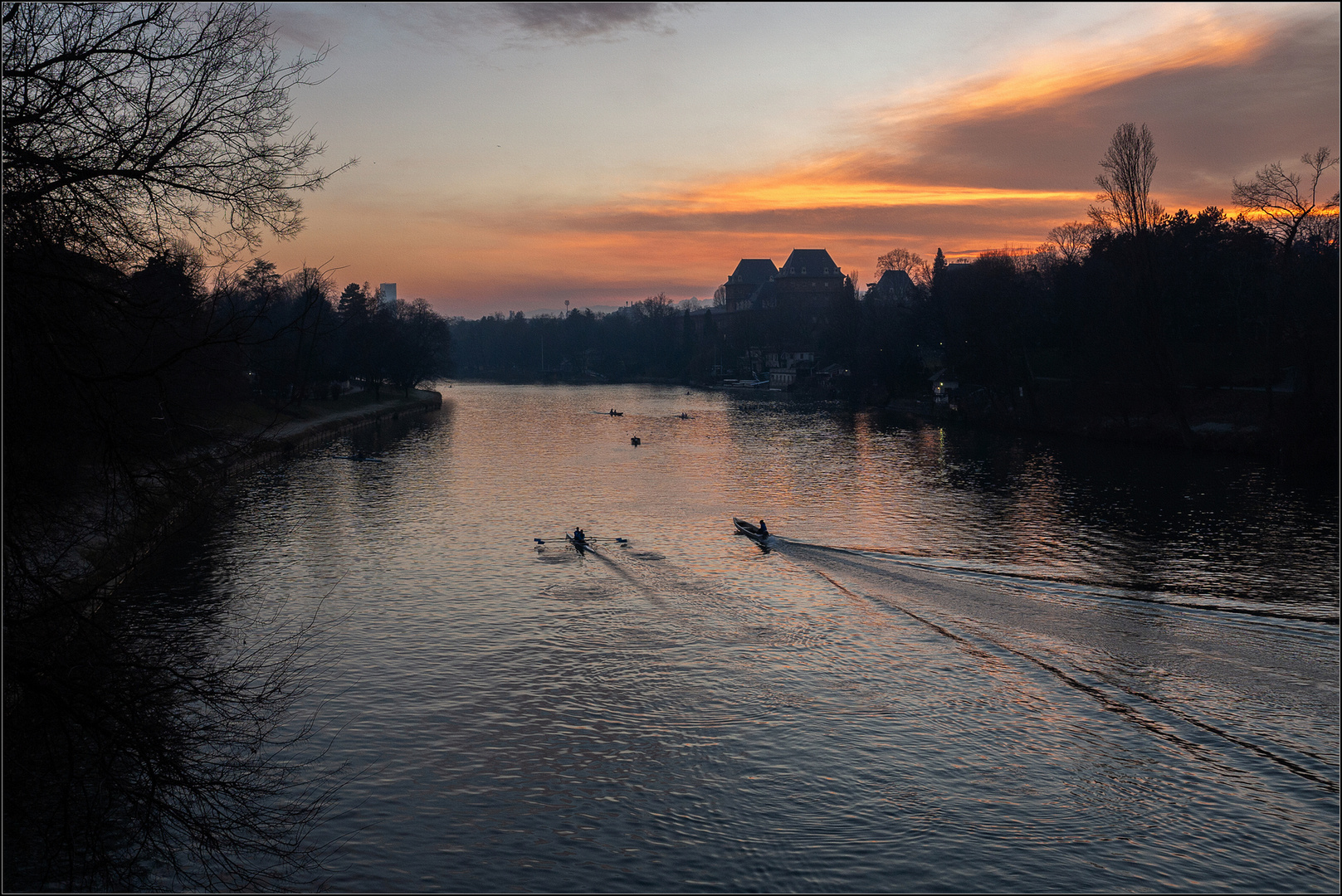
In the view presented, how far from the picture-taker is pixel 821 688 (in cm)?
2300

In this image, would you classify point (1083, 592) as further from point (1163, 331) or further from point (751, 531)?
point (1163, 331)

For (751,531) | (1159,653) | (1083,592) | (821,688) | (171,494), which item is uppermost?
(171,494)

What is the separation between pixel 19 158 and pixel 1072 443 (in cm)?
7429

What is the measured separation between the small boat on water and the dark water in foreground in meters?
0.66

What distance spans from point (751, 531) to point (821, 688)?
53.5 feet

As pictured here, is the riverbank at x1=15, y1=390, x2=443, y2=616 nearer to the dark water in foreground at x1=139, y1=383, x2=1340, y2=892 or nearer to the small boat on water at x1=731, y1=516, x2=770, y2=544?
the dark water in foreground at x1=139, y1=383, x2=1340, y2=892

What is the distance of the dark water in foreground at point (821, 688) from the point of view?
16078 millimetres

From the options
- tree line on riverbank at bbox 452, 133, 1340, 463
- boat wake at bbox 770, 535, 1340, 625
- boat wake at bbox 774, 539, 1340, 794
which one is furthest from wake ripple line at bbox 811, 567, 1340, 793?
tree line on riverbank at bbox 452, 133, 1340, 463

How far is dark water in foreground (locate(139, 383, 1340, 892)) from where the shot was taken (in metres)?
16.1

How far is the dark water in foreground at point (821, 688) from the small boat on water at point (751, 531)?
26.1 inches

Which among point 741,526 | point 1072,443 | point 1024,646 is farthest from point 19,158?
point 1072,443

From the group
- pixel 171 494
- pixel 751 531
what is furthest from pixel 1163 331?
pixel 171 494

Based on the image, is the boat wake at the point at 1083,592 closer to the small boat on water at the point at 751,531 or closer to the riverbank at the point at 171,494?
the small boat on water at the point at 751,531

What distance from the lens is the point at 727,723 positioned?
20.8m
